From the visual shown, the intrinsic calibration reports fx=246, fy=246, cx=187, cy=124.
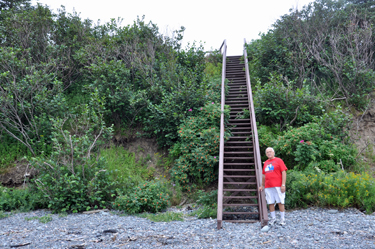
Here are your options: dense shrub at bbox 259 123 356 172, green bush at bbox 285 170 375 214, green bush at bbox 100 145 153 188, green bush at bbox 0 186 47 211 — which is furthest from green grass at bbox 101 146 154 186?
green bush at bbox 285 170 375 214

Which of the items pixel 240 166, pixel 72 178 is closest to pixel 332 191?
pixel 240 166

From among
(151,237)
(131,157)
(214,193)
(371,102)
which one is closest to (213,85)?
(131,157)

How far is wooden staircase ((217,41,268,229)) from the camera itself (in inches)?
229

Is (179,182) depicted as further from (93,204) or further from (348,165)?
(348,165)

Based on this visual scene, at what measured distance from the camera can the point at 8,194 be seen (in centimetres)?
720

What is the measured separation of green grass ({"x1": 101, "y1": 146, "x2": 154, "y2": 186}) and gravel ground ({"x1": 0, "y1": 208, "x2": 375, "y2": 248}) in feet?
8.09

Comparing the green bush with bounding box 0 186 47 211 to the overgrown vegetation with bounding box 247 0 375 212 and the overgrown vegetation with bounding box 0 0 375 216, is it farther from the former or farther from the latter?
the overgrown vegetation with bounding box 247 0 375 212

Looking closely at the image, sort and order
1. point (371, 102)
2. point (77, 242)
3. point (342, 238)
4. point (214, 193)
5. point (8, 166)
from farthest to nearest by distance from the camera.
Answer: point (371, 102) < point (8, 166) < point (214, 193) < point (77, 242) < point (342, 238)

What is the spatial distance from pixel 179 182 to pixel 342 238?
4.91 meters

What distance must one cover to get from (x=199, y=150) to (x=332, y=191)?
3.63 metres

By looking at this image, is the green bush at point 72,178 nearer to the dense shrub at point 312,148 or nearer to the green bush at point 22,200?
the green bush at point 22,200

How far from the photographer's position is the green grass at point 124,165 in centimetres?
831

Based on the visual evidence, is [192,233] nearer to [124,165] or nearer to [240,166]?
[240,166]

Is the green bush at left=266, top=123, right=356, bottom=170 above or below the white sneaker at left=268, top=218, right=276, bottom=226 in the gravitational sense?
above
